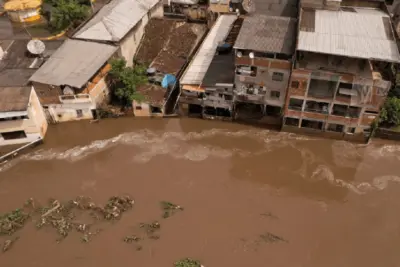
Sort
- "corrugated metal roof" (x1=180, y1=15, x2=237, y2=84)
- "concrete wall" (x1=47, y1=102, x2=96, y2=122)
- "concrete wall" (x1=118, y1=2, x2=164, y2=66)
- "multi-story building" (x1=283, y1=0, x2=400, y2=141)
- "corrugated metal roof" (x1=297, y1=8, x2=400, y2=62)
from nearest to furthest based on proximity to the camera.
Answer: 1. "corrugated metal roof" (x1=297, y1=8, x2=400, y2=62)
2. "multi-story building" (x1=283, y1=0, x2=400, y2=141)
3. "concrete wall" (x1=47, y1=102, x2=96, y2=122)
4. "corrugated metal roof" (x1=180, y1=15, x2=237, y2=84)
5. "concrete wall" (x1=118, y1=2, x2=164, y2=66)

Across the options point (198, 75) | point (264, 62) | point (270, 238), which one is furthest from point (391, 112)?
point (198, 75)

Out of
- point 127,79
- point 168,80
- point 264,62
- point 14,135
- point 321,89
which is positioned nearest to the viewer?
point 264,62

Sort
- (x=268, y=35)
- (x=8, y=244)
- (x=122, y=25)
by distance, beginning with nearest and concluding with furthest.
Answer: (x=8, y=244) < (x=268, y=35) < (x=122, y=25)

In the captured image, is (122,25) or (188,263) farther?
(122,25)

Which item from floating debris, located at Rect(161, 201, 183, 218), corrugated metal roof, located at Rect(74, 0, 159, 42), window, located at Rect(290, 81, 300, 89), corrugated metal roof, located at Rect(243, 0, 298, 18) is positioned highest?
corrugated metal roof, located at Rect(243, 0, 298, 18)

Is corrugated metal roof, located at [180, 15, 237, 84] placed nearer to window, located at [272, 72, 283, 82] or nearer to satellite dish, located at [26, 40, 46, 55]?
window, located at [272, 72, 283, 82]

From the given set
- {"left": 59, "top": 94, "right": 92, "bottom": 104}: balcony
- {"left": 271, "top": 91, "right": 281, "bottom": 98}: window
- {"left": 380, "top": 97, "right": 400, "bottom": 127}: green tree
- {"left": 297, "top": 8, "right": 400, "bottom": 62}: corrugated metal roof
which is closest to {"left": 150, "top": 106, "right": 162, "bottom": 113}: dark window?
{"left": 59, "top": 94, "right": 92, "bottom": 104}: balcony

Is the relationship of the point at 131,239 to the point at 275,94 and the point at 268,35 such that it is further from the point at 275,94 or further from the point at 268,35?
the point at 268,35

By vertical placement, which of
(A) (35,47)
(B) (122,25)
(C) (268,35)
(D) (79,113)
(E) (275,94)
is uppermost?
(C) (268,35)
